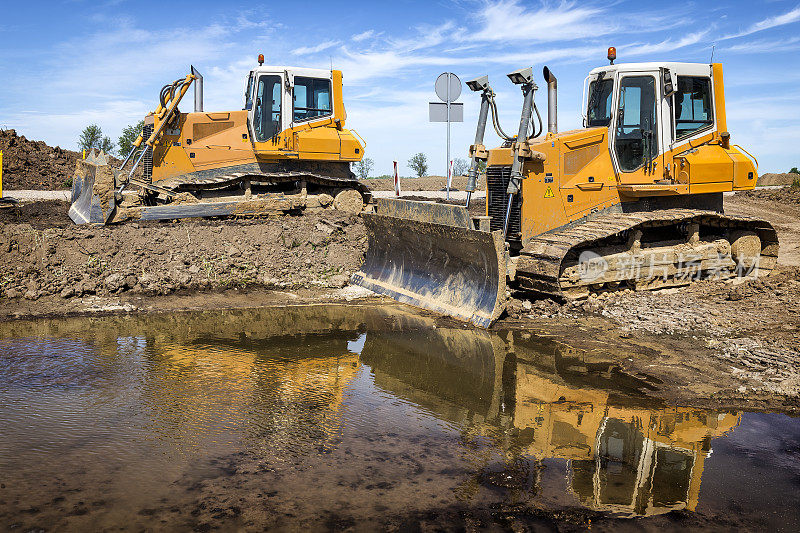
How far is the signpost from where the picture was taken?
40.5 ft

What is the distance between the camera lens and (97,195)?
492 inches

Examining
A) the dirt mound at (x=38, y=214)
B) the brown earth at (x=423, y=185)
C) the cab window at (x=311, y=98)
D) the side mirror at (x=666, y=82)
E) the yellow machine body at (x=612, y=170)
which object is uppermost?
the cab window at (x=311, y=98)

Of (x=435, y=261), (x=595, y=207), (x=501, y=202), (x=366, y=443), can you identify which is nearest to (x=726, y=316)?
(x=595, y=207)

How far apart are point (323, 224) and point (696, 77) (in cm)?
677

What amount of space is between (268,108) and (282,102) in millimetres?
345

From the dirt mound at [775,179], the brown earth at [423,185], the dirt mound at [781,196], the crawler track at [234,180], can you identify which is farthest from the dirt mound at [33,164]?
the dirt mound at [775,179]

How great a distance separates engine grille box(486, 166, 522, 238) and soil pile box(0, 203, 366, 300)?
9.31ft

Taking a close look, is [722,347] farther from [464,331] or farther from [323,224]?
[323,224]

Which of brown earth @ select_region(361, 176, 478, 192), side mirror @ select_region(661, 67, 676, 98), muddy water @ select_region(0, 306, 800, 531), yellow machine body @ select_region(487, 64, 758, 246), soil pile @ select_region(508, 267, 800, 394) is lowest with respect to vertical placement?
muddy water @ select_region(0, 306, 800, 531)

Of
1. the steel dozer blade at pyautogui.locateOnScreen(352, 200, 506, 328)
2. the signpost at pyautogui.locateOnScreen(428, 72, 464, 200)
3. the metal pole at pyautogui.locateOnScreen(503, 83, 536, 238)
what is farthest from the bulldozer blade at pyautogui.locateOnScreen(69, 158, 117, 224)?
the metal pole at pyautogui.locateOnScreen(503, 83, 536, 238)

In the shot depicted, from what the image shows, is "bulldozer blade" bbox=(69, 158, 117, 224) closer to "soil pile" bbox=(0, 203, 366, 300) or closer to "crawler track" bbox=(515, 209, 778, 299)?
"soil pile" bbox=(0, 203, 366, 300)

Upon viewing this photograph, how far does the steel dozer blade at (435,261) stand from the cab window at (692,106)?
3.90 m

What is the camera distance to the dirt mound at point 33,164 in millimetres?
26914

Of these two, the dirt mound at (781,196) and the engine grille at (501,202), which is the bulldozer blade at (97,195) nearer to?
the engine grille at (501,202)
